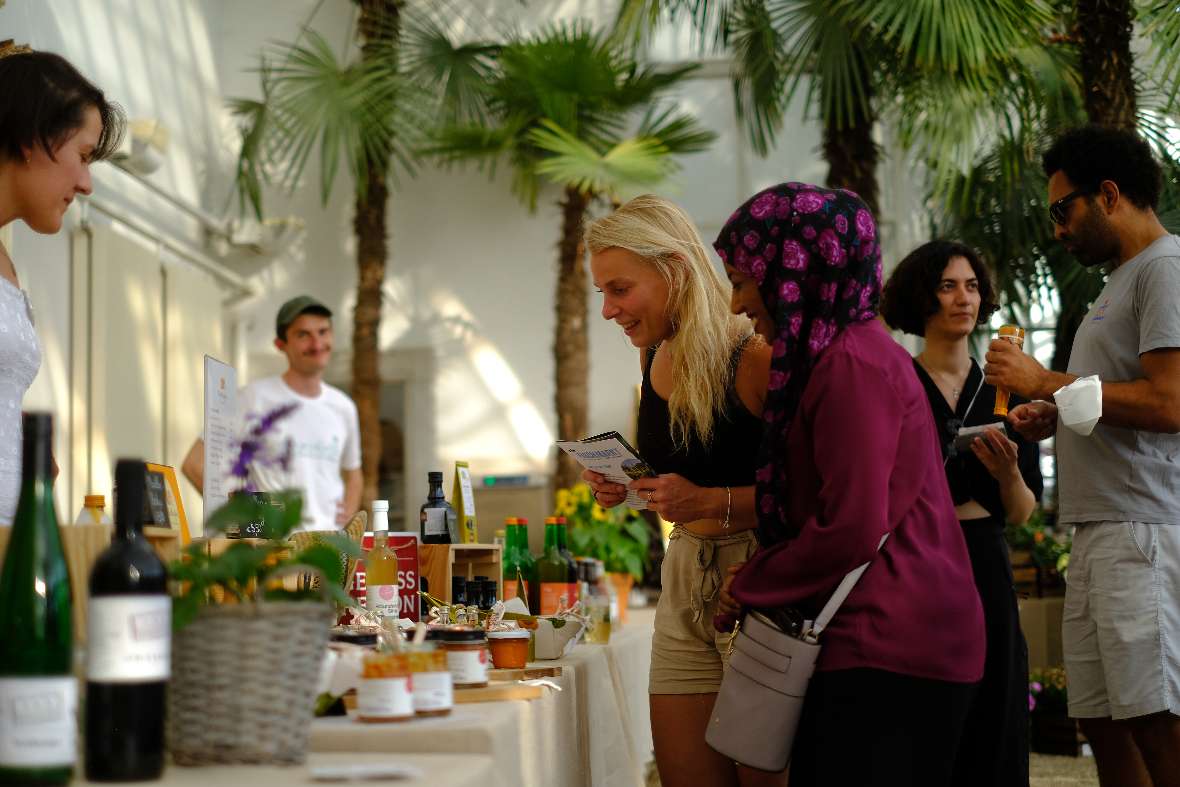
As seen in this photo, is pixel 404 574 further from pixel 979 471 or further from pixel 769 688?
pixel 979 471

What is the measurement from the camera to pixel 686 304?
1978 millimetres

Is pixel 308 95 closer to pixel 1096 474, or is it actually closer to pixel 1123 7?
pixel 1123 7

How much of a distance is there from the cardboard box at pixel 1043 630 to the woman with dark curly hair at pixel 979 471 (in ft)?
10.0

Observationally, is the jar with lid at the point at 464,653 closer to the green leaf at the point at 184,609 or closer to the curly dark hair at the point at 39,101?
the green leaf at the point at 184,609

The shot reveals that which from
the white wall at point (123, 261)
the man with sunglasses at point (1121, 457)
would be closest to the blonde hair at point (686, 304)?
the man with sunglasses at point (1121, 457)

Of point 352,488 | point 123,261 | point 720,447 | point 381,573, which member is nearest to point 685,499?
point 720,447

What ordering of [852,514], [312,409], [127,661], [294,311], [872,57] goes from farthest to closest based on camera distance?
[872,57] → [312,409] → [294,311] → [852,514] → [127,661]

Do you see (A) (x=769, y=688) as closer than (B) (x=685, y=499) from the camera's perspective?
Yes

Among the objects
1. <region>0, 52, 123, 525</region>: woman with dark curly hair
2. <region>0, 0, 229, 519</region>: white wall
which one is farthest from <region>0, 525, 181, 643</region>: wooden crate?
<region>0, 0, 229, 519</region>: white wall

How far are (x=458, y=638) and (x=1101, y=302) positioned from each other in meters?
1.46

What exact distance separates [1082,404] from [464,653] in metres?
1.21

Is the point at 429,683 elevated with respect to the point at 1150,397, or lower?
lower

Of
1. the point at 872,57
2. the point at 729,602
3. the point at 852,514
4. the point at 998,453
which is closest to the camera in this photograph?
the point at 852,514

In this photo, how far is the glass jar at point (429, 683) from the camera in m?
1.36
